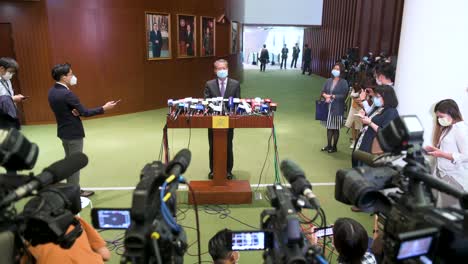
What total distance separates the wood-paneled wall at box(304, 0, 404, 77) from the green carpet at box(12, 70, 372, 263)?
4347 mm

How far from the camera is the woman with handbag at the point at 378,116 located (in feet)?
12.8

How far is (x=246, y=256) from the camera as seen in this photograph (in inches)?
135

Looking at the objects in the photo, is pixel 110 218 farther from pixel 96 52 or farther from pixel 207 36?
pixel 207 36

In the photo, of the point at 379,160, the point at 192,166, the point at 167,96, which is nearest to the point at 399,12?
the point at 167,96

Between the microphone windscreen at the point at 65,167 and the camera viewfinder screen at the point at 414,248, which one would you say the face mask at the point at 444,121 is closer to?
the camera viewfinder screen at the point at 414,248

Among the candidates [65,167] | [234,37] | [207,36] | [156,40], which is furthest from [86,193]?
[234,37]

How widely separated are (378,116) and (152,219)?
3.25m

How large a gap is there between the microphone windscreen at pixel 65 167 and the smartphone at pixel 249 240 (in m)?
0.75

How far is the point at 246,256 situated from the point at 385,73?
2.58 m

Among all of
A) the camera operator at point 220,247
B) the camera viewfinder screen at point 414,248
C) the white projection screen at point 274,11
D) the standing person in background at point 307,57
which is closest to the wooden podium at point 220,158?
the camera operator at point 220,247

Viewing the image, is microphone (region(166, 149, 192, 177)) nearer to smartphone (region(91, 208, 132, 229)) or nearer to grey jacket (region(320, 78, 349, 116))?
smartphone (region(91, 208, 132, 229))

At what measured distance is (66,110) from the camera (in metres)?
4.00

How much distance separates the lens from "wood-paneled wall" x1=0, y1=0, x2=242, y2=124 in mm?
7441

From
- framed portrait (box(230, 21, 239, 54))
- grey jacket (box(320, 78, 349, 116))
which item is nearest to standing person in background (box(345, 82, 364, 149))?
grey jacket (box(320, 78, 349, 116))
